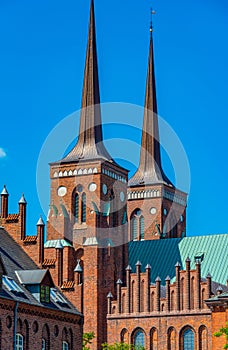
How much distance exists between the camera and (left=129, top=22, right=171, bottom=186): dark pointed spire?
405ft

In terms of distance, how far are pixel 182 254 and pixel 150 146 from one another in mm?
20865

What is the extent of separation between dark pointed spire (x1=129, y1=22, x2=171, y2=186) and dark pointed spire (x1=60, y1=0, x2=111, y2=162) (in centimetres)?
1804

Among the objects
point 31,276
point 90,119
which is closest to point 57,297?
point 31,276

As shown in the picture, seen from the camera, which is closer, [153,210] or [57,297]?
[57,297]

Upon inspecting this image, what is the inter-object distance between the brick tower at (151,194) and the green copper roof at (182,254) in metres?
11.8

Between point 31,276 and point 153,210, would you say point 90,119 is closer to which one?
point 153,210

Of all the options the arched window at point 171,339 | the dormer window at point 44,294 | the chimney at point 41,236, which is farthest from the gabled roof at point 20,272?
the arched window at point 171,339

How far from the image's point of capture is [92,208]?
331 ft

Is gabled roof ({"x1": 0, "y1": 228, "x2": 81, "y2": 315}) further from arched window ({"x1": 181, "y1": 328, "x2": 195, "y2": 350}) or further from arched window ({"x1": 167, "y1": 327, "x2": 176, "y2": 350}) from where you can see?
arched window ({"x1": 167, "y1": 327, "x2": 176, "y2": 350})

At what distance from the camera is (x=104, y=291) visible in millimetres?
97812

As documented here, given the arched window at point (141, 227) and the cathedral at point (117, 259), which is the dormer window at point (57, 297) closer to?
the cathedral at point (117, 259)

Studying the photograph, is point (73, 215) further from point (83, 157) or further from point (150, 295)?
point (150, 295)

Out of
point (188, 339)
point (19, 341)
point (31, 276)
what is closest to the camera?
point (19, 341)

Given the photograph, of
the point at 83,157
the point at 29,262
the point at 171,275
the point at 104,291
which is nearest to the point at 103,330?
the point at 104,291
